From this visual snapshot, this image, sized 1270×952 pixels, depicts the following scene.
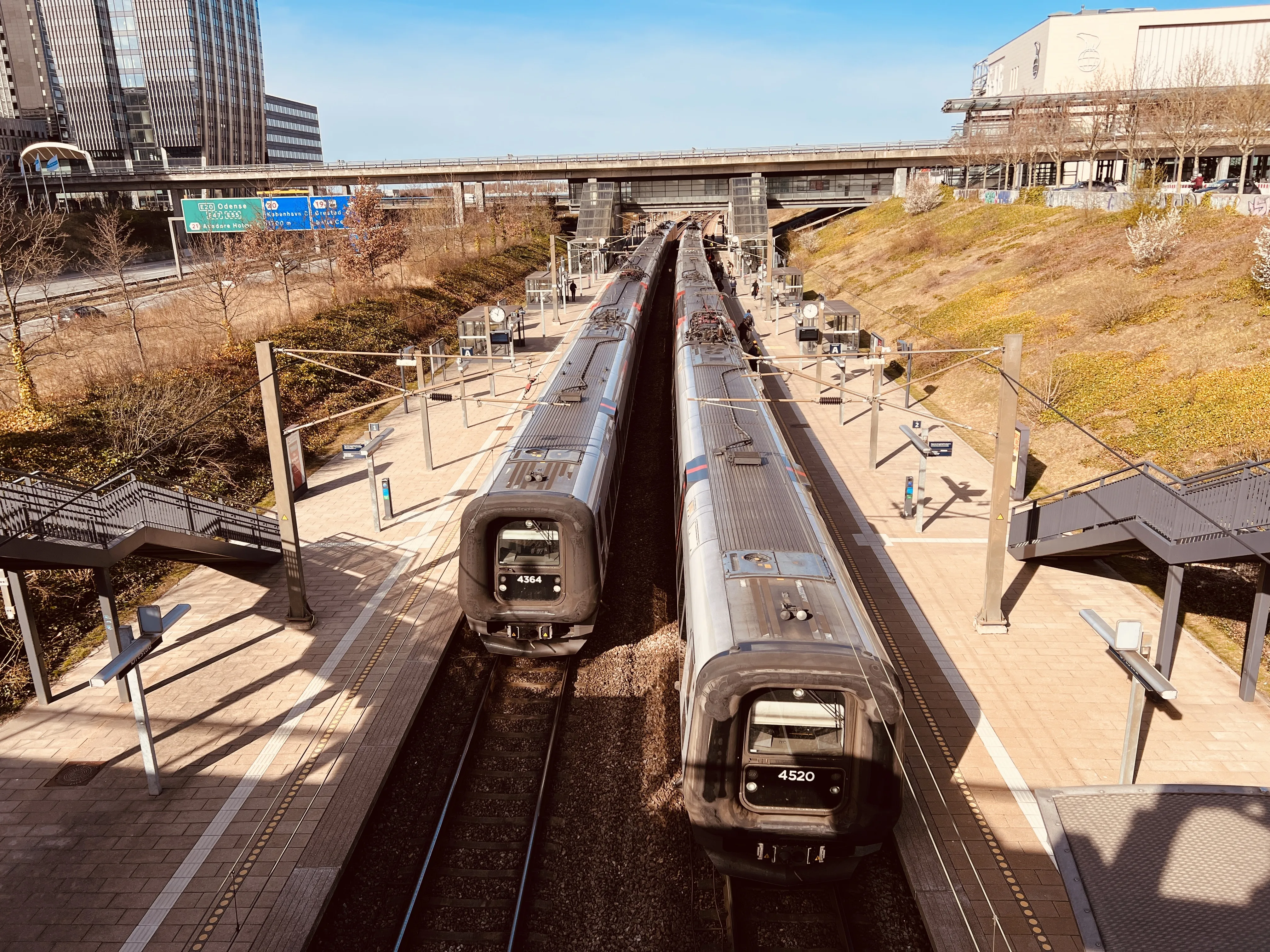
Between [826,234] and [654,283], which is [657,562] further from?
[826,234]

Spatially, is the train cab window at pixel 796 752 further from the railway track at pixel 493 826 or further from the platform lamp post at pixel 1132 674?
the platform lamp post at pixel 1132 674

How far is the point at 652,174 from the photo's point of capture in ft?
242

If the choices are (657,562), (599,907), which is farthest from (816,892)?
(657,562)

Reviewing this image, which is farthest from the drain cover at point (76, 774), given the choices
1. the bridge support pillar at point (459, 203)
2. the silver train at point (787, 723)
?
the bridge support pillar at point (459, 203)

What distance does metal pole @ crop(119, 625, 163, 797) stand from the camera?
33.9 ft

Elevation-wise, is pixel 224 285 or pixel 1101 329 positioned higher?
pixel 224 285

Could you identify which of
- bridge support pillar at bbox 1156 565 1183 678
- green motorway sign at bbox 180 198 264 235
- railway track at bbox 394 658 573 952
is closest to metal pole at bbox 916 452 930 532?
bridge support pillar at bbox 1156 565 1183 678

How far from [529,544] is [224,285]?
2728 cm

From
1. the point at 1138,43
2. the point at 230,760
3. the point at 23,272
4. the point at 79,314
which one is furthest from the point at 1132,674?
the point at 1138,43

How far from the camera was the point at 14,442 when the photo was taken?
64.8ft

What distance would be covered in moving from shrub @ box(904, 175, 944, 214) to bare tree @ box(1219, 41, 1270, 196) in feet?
66.2

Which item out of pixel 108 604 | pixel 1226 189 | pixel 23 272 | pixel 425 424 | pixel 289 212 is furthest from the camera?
pixel 1226 189

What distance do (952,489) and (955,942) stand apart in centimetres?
1508

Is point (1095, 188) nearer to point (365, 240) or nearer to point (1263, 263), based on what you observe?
point (1263, 263)
